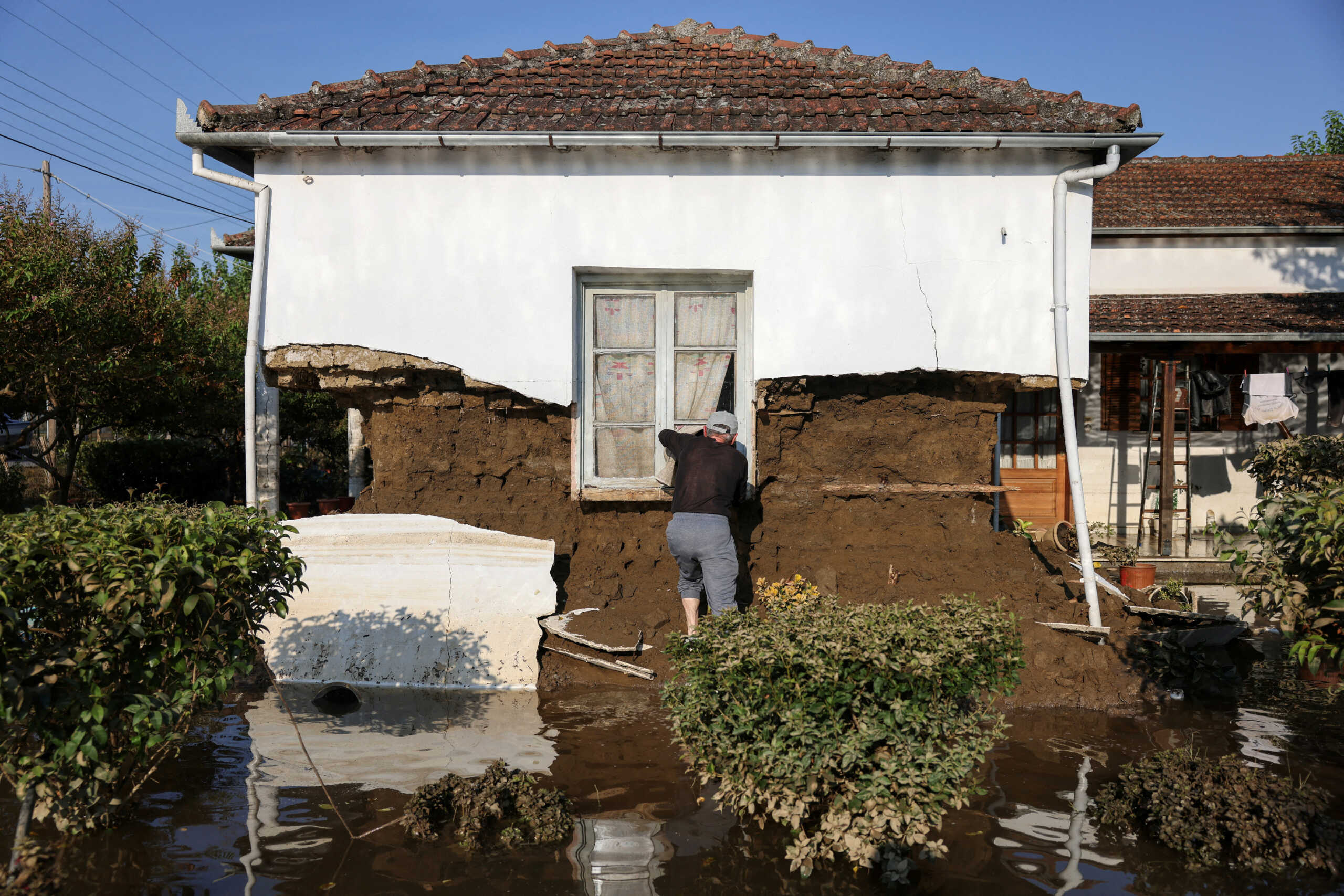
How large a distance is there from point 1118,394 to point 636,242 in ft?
30.9

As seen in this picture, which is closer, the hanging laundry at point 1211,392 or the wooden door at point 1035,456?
the hanging laundry at point 1211,392

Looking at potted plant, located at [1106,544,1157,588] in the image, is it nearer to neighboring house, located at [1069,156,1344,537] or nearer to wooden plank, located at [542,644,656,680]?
neighboring house, located at [1069,156,1344,537]

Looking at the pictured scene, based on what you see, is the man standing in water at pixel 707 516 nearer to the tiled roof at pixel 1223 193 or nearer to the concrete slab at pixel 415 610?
the concrete slab at pixel 415 610

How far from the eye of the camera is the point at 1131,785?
4168 mm

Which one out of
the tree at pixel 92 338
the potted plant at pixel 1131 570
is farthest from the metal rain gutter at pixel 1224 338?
the tree at pixel 92 338

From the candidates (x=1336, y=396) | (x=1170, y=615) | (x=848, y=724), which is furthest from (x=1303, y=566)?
(x=1336, y=396)

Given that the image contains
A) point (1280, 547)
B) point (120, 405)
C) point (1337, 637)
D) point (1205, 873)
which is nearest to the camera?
point (1205, 873)

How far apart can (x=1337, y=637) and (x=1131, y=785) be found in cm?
113

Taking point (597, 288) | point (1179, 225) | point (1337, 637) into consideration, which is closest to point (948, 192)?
point (597, 288)

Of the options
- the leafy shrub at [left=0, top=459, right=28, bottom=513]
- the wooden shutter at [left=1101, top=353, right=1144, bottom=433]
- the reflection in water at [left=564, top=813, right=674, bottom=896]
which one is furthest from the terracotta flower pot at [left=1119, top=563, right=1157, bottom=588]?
the leafy shrub at [left=0, top=459, right=28, bottom=513]

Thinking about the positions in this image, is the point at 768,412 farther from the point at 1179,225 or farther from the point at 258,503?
the point at 1179,225

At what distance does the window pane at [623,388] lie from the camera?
7.27 meters

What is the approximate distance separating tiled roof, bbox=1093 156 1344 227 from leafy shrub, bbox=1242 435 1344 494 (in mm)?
4416

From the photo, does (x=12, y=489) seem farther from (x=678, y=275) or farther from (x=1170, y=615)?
(x=1170, y=615)
